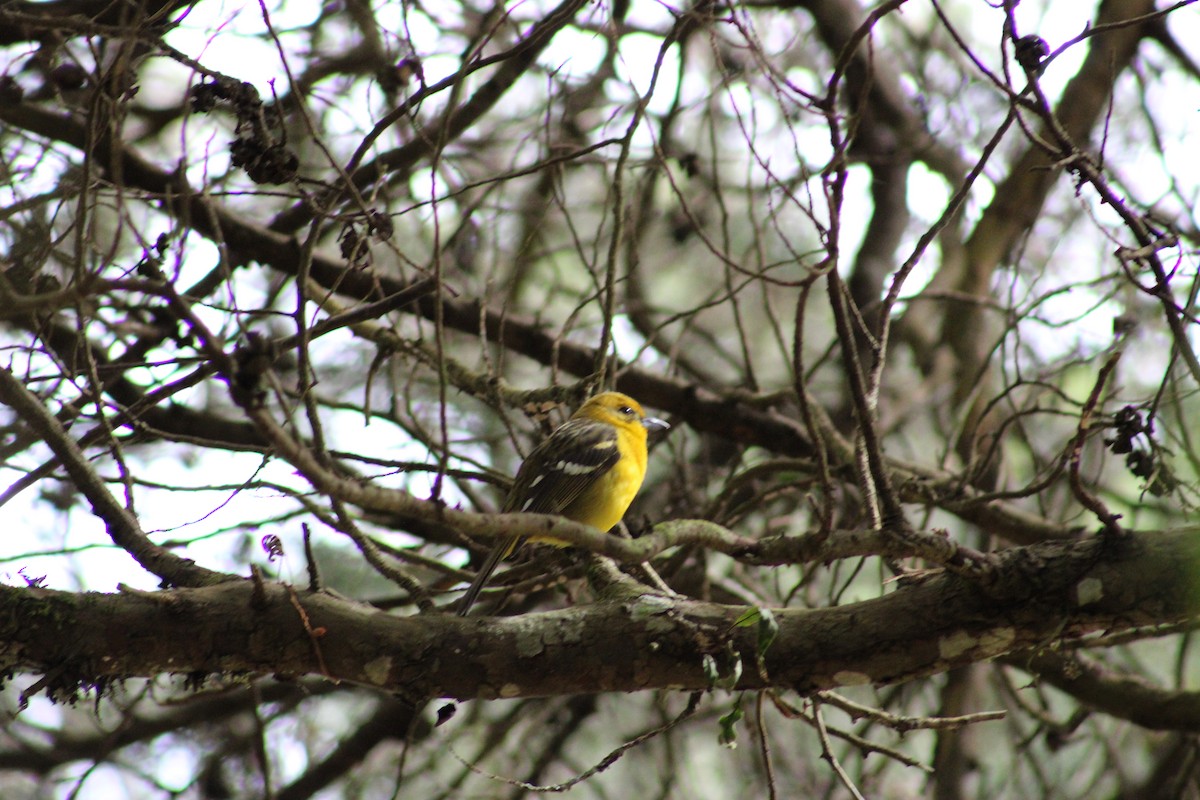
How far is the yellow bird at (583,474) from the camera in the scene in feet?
16.4

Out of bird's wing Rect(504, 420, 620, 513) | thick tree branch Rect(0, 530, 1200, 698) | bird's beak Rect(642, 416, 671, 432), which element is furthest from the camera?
bird's beak Rect(642, 416, 671, 432)

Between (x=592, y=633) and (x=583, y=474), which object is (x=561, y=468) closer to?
(x=583, y=474)

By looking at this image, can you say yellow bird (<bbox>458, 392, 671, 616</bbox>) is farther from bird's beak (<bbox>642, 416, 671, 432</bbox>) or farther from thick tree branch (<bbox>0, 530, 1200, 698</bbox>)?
thick tree branch (<bbox>0, 530, 1200, 698</bbox>)

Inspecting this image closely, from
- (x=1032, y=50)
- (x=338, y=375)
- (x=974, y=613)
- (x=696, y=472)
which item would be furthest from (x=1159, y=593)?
(x=338, y=375)

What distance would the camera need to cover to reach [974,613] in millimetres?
3006

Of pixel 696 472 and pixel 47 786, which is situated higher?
pixel 696 472

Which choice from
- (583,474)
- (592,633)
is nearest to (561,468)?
(583,474)

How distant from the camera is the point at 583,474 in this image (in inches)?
201

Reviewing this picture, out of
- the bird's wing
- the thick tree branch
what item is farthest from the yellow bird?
the thick tree branch

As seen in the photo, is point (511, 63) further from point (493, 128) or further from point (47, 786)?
point (47, 786)

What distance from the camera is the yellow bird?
5.00m

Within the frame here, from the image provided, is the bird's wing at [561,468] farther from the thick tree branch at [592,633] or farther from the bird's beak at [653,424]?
the thick tree branch at [592,633]

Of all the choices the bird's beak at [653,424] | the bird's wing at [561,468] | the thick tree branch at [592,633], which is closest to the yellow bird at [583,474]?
the bird's wing at [561,468]

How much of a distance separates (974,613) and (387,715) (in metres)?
4.01
